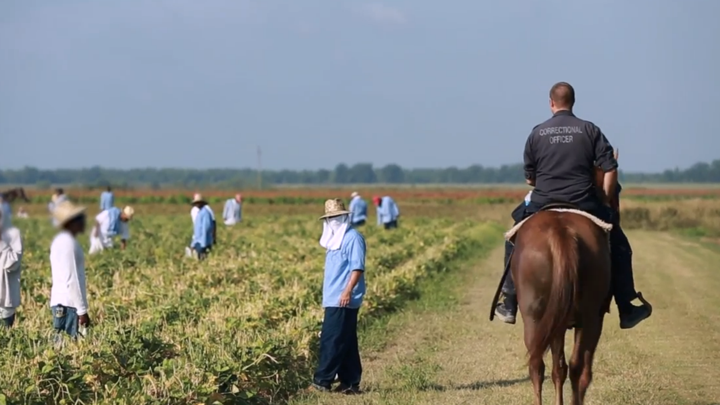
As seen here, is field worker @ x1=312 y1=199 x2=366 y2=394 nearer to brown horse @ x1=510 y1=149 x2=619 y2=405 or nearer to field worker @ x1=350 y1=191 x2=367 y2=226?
brown horse @ x1=510 y1=149 x2=619 y2=405

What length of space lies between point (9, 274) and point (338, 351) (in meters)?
3.58

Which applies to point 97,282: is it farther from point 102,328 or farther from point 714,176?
point 714,176

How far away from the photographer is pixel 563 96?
873 centimetres

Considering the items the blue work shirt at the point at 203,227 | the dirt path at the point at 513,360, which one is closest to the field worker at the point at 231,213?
the blue work shirt at the point at 203,227

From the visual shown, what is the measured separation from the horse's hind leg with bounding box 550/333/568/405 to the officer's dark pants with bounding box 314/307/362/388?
2415 mm

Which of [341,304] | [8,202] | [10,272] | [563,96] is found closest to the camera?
[8,202]

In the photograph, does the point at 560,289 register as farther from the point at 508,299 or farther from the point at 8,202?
the point at 8,202

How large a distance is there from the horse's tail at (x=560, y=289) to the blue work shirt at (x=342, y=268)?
8.28 ft

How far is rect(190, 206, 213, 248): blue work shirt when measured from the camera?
21.5 metres

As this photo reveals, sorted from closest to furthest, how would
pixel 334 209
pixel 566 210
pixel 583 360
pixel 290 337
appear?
pixel 583 360
pixel 566 210
pixel 334 209
pixel 290 337

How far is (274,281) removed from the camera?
1683 cm

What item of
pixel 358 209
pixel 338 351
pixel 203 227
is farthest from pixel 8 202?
pixel 358 209

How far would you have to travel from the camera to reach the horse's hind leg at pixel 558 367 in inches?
321

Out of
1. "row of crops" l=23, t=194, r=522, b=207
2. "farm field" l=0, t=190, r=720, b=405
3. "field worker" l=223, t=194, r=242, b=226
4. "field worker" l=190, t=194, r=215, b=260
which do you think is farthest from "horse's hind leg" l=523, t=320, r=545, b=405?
"row of crops" l=23, t=194, r=522, b=207
